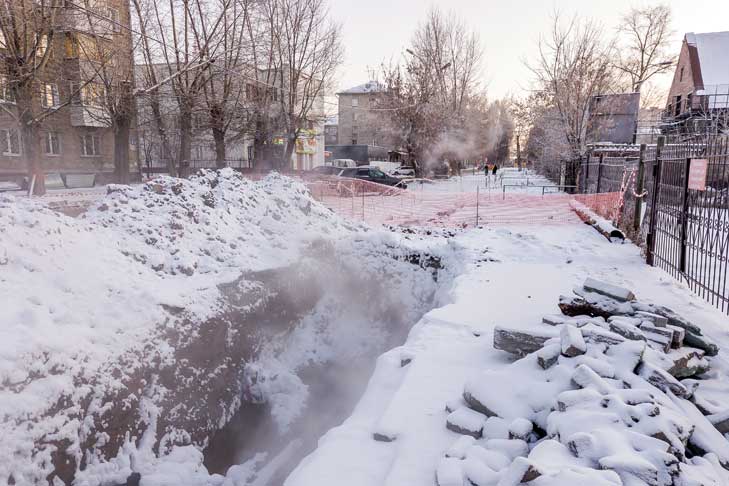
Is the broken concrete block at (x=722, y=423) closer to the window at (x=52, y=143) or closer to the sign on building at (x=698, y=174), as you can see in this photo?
the sign on building at (x=698, y=174)

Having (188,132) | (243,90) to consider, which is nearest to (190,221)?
(188,132)

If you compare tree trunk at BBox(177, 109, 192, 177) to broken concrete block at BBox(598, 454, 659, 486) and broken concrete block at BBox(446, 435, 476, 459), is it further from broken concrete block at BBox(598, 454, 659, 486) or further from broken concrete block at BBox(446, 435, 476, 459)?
broken concrete block at BBox(598, 454, 659, 486)

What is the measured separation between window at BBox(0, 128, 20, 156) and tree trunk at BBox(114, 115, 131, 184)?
29.7 feet

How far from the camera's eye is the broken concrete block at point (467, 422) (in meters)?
3.21

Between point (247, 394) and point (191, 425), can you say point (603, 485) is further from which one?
point (247, 394)

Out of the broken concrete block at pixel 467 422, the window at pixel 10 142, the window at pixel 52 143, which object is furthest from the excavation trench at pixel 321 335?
the window at pixel 52 143

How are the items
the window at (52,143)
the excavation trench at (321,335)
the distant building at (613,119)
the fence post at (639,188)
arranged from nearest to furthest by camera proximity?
the excavation trench at (321,335) → the fence post at (639,188) → the distant building at (613,119) → the window at (52,143)

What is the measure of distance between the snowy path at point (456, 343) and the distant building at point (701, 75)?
90.7 feet

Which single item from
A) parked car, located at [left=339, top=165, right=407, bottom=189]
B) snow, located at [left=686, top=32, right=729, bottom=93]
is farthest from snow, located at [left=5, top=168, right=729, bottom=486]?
snow, located at [left=686, top=32, right=729, bottom=93]

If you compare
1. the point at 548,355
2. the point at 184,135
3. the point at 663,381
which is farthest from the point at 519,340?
the point at 184,135

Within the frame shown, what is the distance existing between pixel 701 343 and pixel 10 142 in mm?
33265

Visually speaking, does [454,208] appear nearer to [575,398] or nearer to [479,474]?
[575,398]

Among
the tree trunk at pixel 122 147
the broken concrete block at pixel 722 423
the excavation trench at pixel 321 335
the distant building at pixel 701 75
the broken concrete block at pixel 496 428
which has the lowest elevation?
the excavation trench at pixel 321 335

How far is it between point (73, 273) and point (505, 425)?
409cm
